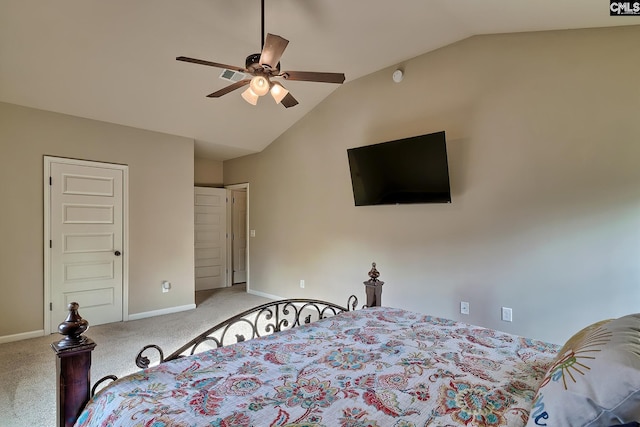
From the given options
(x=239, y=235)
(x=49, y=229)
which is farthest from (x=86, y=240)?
(x=239, y=235)

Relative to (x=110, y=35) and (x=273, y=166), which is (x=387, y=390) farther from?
(x=273, y=166)

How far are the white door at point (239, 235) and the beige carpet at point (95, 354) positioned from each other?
154cm

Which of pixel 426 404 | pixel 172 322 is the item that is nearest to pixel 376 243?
pixel 172 322

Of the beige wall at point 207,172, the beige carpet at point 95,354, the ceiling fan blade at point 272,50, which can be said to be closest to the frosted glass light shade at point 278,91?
the ceiling fan blade at point 272,50

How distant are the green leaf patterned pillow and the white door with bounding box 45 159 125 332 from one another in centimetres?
475

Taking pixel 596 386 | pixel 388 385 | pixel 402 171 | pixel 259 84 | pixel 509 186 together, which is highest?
pixel 259 84

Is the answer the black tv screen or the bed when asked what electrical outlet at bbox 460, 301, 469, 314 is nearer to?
the black tv screen

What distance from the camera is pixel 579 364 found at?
0.91m

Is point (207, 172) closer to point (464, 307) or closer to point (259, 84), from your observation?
point (259, 84)

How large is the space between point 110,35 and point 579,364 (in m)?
4.00

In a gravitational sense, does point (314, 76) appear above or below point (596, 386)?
above

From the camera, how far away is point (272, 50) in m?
2.31

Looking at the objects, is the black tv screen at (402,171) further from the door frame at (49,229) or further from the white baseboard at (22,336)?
the white baseboard at (22,336)

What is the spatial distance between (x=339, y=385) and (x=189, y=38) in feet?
11.1
